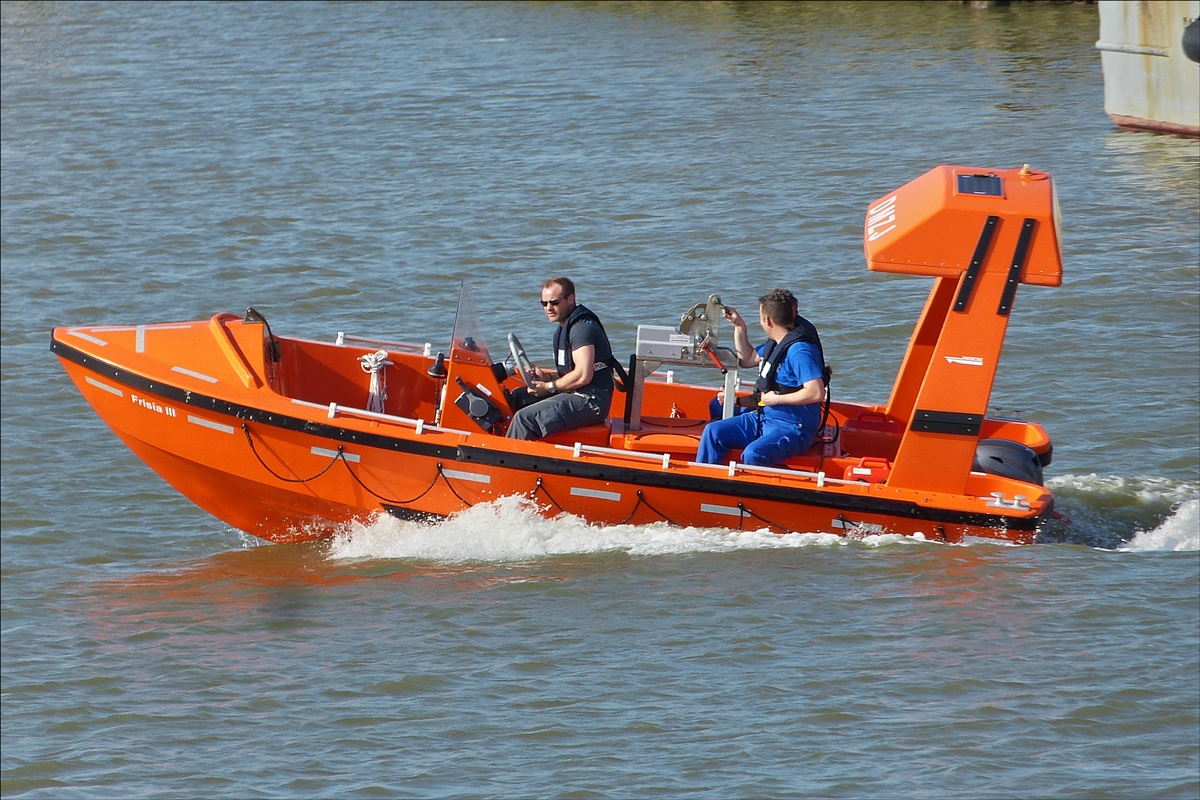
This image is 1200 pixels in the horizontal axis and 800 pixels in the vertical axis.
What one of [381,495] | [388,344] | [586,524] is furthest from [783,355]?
[388,344]

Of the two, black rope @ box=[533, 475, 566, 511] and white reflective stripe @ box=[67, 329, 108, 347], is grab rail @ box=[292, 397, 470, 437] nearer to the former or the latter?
black rope @ box=[533, 475, 566, 511]

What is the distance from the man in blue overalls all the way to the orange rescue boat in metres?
0.14

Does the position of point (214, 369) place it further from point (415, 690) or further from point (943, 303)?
point (943, 303)

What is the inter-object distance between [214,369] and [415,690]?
2.58 m

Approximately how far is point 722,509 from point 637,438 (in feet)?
2.41

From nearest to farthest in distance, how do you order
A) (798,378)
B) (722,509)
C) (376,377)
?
(798,378) → (722,509) → (376,377)

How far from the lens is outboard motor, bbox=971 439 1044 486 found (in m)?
8.38

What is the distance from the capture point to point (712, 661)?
706cm

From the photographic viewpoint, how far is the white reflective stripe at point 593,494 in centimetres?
820

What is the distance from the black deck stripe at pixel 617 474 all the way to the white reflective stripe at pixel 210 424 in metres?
0.10

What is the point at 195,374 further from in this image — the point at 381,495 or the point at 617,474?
the point at 617,474

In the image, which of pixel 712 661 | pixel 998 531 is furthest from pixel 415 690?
pixel 998 531

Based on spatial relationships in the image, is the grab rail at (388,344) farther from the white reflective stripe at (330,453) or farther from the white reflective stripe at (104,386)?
the white reflective stripe at (104,386)

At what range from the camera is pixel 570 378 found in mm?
8453
